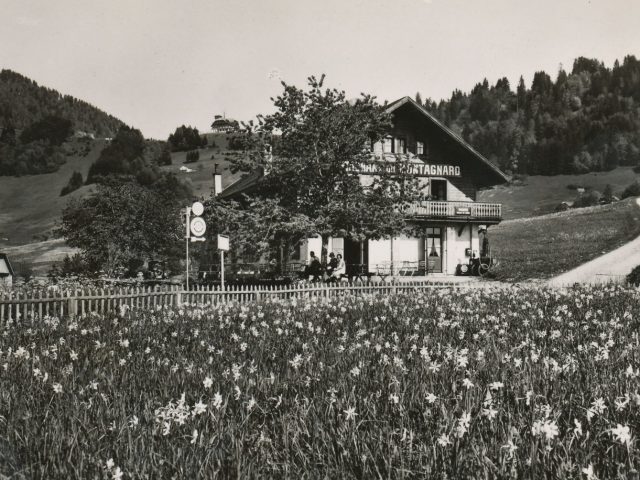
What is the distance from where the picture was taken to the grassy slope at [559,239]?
32.7 meters

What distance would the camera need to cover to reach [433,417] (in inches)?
146

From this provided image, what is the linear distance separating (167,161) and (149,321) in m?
124

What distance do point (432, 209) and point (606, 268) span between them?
10894 millimetres

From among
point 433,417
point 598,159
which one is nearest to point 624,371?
point 433,417

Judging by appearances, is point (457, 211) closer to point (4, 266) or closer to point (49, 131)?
point (4, 266)

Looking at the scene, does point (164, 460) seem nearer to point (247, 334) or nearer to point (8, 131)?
point (247, 334)

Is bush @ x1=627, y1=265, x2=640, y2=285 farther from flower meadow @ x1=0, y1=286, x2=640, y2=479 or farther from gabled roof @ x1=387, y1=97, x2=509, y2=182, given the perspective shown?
gabled roof @ x1=387, y1=97, x2=509, y2=182

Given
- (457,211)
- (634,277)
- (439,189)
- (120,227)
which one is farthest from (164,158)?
(634,277)

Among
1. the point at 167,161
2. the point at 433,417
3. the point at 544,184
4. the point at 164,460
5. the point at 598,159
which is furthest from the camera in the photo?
the point at 167,161

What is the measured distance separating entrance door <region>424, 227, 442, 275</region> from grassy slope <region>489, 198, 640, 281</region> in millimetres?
3726

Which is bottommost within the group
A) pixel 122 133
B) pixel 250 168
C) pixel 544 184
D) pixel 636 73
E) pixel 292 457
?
pixel 292 457

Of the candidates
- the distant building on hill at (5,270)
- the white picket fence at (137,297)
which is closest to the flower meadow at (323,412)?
the white picket fence at (137,297)

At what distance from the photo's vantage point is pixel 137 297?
47.8 ft

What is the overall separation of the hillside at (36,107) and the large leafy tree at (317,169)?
15064 cm
